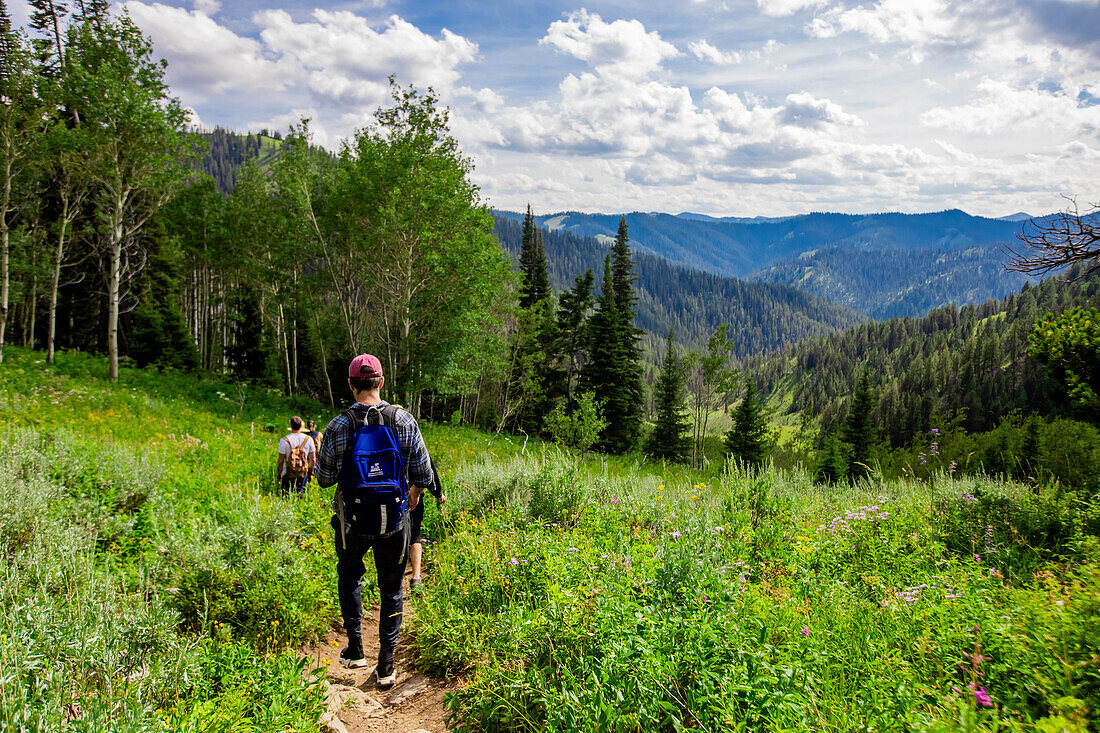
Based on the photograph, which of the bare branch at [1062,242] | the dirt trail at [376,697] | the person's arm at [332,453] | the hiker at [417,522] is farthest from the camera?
the bare branch at [1062,242]

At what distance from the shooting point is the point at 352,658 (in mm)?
4340

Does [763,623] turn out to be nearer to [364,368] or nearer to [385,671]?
[385,671]

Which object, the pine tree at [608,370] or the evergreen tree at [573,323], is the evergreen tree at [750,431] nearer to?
the pine tree at [608,370]

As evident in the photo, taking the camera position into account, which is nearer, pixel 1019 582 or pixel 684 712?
pixel 684 712

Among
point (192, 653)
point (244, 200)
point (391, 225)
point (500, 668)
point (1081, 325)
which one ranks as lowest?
point (500, 668)

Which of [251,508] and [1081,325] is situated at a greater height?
[1081,325]

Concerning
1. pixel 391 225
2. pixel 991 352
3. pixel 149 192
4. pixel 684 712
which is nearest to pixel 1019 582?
pixel 684 712

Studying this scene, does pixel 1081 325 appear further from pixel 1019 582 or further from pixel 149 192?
pixel 149 192

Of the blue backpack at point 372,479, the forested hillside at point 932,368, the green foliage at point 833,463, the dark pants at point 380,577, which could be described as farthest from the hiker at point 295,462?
the forested hillside at point 932,368

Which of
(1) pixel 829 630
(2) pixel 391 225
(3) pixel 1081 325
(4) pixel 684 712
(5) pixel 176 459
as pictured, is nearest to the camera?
(4) pixel 684 712

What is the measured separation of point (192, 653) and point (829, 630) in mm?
4115

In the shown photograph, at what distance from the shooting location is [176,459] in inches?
377

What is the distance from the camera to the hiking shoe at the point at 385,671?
163 inches

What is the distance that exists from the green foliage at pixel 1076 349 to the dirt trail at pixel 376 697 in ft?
33.1
